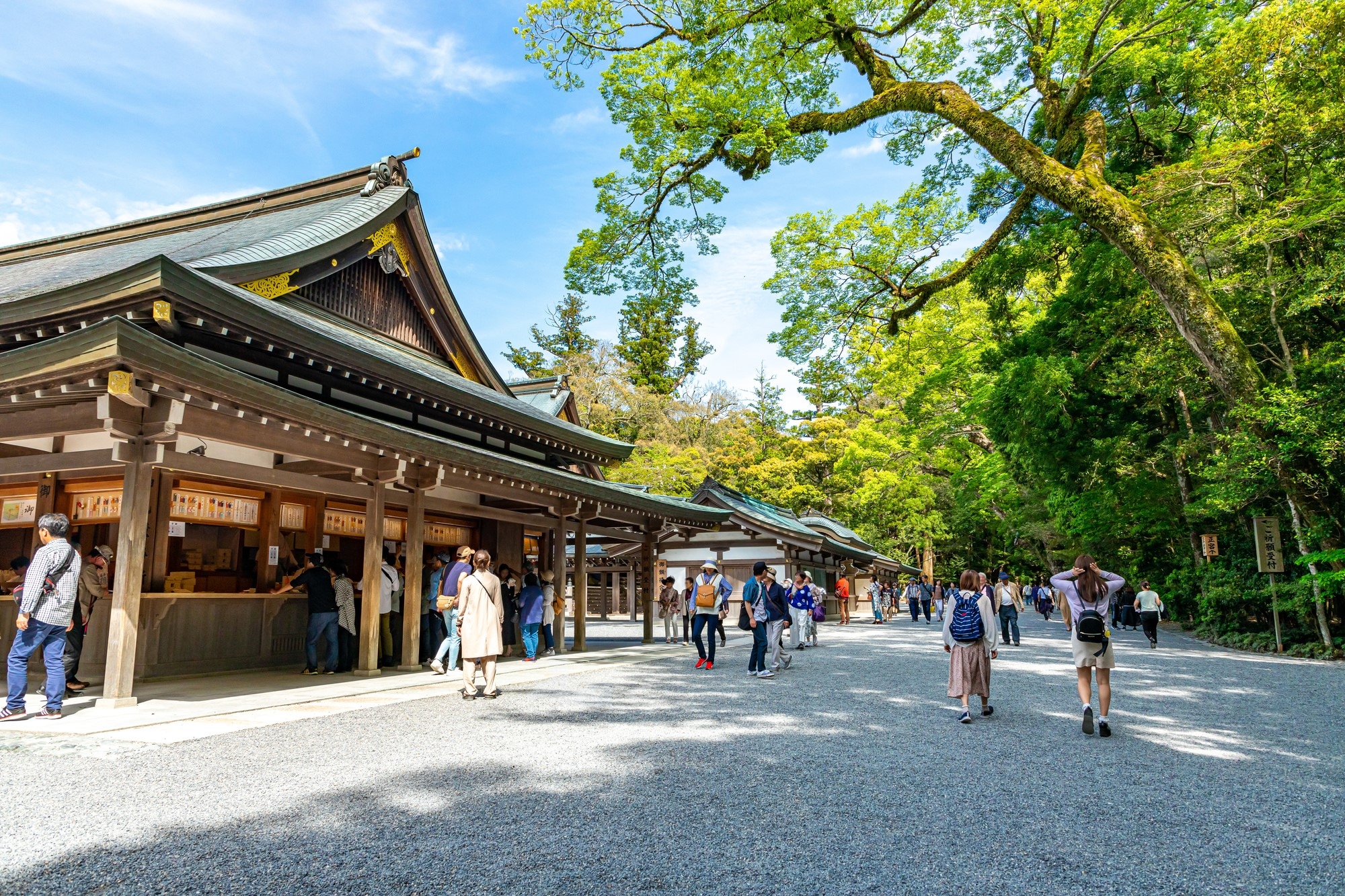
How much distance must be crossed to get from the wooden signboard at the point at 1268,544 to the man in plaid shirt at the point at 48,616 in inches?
700

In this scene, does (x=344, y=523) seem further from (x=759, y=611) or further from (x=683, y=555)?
(x=683, y=555)

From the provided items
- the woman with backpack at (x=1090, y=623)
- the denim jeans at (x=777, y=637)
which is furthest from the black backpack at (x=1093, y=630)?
the denim jeans at (x=777, y=637)

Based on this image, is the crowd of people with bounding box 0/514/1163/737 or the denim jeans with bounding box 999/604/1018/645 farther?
the denim jeans with bounding box 999/604/1018/645

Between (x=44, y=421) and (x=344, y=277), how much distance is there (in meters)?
5.47

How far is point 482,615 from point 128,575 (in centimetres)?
340

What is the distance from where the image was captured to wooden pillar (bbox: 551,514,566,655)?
14188 mm

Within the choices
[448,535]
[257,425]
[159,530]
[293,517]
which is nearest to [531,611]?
[448,535]

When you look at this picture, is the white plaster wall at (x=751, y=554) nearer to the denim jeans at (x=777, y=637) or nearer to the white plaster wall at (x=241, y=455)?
the denim jeans at (x=777, y=637)

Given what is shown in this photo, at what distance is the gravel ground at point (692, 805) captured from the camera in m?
3.45

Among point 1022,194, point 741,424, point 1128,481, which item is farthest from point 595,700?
point 741,424

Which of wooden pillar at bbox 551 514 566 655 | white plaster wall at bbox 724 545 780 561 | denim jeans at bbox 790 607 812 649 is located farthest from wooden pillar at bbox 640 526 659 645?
white plaster wall at bbox 724 545 780 561

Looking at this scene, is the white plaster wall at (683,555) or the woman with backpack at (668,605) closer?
the woman with backpack at (668,605)

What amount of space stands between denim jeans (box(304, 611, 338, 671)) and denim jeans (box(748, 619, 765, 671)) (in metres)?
5.76

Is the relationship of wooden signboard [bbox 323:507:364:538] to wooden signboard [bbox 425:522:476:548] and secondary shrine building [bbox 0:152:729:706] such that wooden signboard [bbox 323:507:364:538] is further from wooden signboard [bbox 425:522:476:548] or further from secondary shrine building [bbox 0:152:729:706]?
wooden signboard [bbox 425:522:476:548]
